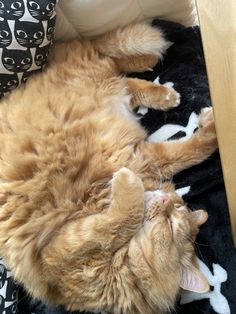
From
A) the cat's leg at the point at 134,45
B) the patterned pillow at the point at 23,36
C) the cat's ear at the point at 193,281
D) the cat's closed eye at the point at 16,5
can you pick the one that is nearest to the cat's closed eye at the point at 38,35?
the patterned pillow at the point at 23,36

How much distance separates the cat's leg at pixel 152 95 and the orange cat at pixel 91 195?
1 cm

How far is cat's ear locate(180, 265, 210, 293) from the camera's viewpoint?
1401 millimetres

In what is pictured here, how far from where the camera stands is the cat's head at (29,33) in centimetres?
151

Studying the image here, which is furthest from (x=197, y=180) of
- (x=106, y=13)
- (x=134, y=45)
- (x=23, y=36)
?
(x=23, y=36)

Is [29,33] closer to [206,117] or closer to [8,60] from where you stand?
[8,60]

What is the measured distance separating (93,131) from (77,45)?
415 millimetres

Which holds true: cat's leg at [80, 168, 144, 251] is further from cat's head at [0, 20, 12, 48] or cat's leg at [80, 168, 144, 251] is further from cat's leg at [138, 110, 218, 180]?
cat's head at [0, 20, 12, 48]

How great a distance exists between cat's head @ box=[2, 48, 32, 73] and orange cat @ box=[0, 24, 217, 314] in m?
0.09

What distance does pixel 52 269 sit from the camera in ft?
4.50

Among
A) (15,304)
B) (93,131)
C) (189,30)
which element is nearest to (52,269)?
(15,304)

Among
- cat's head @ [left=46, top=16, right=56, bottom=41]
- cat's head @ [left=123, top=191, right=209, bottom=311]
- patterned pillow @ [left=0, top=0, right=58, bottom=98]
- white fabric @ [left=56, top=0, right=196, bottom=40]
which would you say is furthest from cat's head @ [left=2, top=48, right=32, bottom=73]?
cat's head @ [left=123, top=191, right=209, bottom=311]

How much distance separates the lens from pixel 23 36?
59.9 inches

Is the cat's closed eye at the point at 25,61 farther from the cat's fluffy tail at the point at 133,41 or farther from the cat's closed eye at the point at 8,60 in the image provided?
the cat's fluffy tail at the point at 133,41

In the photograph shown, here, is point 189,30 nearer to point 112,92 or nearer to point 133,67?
point 133,67
